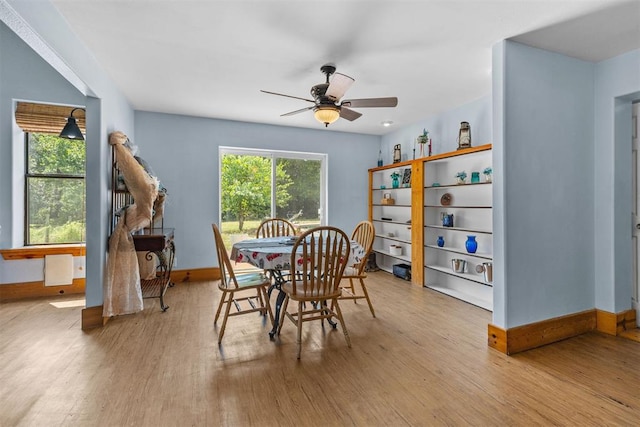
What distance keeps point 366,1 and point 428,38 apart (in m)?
0.70

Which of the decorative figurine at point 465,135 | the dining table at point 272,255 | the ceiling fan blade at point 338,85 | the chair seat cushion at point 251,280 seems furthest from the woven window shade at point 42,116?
the decorative figurine at point 465,135

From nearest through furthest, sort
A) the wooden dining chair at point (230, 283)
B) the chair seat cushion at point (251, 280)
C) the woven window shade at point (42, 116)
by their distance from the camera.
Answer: the wooden dining chair at point (230, 283)
the chair seat cushion at point (251, 280)
the woven window shade at point (42, 116)

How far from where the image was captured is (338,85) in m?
2.45

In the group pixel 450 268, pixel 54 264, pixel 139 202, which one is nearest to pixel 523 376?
pixel 450 268

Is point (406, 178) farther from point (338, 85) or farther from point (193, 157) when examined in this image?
point (193, 157)

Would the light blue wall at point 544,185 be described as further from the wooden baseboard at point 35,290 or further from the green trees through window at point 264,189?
the wooden baseboard at point 35,290

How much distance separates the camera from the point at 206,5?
1.97 metres

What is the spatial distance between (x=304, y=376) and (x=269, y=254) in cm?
88

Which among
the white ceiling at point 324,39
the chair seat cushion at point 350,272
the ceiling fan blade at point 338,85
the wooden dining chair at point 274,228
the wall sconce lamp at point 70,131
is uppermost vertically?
the white ceiling at point 324,39

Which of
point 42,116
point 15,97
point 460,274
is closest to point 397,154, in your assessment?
point 460,274

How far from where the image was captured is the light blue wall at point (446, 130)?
3.72m

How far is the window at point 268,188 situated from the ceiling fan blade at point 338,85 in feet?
8.07

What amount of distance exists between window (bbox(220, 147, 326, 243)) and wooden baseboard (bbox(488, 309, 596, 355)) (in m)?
3.34

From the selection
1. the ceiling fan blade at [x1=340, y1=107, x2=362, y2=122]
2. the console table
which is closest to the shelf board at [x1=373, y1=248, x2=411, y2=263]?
the ceiling fan blade at [x1=340, y1=107, x2=362, y2=122]
